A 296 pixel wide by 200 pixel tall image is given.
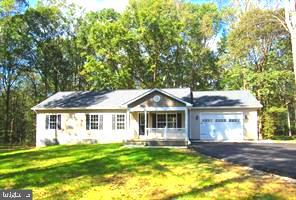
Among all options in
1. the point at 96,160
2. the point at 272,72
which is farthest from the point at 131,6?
the point at 96,160

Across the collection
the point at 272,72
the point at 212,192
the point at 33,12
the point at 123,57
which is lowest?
the point at 212,192

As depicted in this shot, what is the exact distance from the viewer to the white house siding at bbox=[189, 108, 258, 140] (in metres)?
26.6

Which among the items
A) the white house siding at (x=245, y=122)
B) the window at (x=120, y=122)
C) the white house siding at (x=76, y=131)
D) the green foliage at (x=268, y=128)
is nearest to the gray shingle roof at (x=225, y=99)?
the white house siding at (x=245, y=122)

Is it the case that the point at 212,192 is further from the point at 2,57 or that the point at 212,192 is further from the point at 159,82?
the point at 2,57

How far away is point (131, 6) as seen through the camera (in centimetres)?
4209

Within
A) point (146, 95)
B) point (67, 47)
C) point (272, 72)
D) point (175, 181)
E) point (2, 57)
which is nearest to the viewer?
point (175, 181)

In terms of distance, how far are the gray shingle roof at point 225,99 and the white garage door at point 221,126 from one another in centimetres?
82

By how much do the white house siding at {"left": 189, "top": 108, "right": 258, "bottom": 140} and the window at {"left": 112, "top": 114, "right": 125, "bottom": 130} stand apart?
208 inches

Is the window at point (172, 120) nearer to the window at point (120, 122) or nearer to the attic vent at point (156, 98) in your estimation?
the attic vent at point (156, 98)

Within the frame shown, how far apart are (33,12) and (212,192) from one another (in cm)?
3642

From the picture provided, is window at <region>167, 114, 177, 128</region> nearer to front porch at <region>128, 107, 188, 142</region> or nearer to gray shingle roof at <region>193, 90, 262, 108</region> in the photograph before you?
front porch at <region>128, 107, 188, 142</region>

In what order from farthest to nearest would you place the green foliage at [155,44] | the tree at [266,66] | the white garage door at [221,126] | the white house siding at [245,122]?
the green foliage at [155,44] → the tree at [266,66] → the white garage door at [221,126] → the white house siding at [245,122]

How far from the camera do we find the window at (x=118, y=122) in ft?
89.3

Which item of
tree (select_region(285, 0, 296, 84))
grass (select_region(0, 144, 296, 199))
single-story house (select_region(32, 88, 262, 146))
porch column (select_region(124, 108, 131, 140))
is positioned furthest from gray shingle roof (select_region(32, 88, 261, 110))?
tree (select_region(285, 0, 296, 84))
